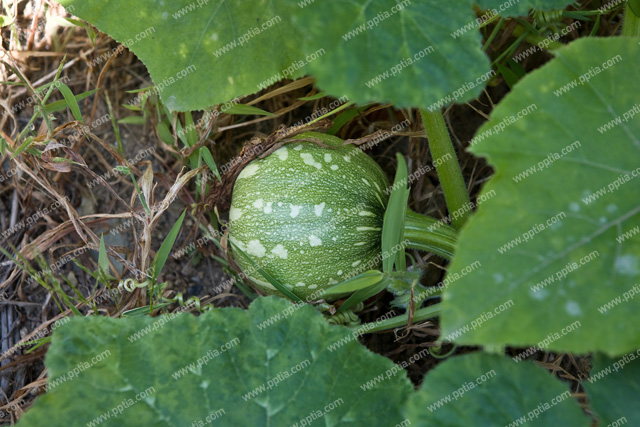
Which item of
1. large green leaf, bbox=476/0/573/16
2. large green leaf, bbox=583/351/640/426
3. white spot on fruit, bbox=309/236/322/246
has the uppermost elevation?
large green leaf, bbox=476/0/573/16

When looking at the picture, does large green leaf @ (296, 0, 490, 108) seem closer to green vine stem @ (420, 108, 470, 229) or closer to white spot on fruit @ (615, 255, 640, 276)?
green vine stem @ (420, 108, 470, 229)

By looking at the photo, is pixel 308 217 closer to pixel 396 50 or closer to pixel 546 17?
pixel 396 50

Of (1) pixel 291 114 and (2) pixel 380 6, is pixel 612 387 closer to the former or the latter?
(2) pixel 380 6

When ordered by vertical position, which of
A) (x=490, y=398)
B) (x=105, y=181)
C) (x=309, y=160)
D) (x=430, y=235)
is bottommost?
(x=490, y=398)

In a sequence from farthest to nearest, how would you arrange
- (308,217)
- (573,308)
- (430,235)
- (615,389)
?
(430,235) < (308,217) < (615,389) < (573,308)

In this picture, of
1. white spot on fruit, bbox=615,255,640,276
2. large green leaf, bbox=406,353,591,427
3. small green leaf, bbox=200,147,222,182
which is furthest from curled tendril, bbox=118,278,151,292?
white spot on fruit, bbox=615,255,640,276

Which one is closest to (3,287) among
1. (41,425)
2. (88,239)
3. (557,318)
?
(88,239)

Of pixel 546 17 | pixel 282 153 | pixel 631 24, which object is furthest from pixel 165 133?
pixel 631 24
